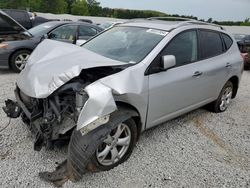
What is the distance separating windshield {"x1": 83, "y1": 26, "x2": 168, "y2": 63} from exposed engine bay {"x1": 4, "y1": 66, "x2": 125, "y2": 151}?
48cm

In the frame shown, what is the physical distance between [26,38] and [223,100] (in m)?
5.18

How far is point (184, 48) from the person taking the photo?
4.01 meters

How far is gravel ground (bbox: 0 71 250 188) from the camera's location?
120 inches

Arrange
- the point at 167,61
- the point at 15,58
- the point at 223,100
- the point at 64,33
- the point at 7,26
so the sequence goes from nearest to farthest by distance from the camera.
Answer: the point at 167,61 < the point at 223,100 < the point at 15,58 < the point at 7,26 < the point at 64,33

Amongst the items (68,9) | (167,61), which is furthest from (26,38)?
(68,9)

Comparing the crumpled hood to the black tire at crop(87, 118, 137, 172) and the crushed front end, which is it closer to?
the crushed front end

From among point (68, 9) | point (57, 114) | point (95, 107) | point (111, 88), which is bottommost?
point (68, 9)

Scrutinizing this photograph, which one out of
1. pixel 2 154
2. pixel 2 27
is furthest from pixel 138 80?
pixel 2 27

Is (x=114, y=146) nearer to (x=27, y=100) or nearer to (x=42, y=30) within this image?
(x=27, y=100)

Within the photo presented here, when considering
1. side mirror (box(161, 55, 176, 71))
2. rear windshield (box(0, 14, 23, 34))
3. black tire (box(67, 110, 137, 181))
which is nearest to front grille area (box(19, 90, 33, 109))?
black tire (box(67, 110, 137, 181))

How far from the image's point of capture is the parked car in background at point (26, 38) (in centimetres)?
701

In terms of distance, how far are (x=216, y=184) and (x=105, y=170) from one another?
125 cm

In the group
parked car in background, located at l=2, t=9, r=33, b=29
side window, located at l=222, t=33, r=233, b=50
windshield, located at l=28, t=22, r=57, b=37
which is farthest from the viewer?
parked car in background, located at l=2, t=9, r=33, b=29

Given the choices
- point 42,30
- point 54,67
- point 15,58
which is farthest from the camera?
point 42,30
